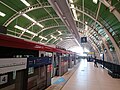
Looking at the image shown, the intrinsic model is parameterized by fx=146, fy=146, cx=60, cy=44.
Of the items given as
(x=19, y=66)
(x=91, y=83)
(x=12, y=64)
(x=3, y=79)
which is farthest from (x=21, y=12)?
(x=3, y=79)

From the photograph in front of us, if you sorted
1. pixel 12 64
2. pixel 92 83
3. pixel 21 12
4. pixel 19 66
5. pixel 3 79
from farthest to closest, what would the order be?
pixel 21 12
pixel 92 83
pixel 19 66
pixel 12 64
pixel 3 79

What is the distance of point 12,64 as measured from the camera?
181 inches

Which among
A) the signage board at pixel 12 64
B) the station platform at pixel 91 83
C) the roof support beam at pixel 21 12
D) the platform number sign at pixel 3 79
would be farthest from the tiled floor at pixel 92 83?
the roof support beam at pixel 21 12

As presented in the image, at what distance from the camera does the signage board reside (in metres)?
4.15

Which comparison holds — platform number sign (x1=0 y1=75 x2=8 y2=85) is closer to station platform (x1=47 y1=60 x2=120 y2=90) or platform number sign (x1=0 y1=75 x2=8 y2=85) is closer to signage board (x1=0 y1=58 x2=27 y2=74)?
signage board (x1=0 y1=58 x2=27 y2=74)

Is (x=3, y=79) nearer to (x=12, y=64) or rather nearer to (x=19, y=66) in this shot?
(x=12, y=64)

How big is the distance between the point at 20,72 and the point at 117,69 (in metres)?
9.88

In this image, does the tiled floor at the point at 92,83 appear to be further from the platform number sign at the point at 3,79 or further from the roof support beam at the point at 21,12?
the roof support beam at the point at 21,12

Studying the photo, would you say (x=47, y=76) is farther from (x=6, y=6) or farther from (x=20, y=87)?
(x=6, y=6)

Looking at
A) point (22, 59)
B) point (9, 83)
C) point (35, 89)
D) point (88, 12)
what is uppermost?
point (88, 12)

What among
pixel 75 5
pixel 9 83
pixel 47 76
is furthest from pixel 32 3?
pixel 9 83

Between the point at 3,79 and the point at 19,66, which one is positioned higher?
the point at 19,66

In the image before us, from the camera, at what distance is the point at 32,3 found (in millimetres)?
16422

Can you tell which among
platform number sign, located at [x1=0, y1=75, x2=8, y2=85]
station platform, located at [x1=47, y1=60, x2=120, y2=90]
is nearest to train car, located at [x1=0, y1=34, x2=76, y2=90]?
platform number sign, located at [x1=0, y1=75, x2=8, y2=85]
